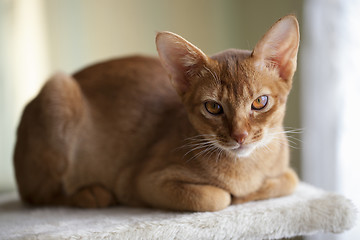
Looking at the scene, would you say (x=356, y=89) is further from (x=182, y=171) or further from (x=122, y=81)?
(x=122, y=81)

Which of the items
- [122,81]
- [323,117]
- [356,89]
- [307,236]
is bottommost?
[307,236]

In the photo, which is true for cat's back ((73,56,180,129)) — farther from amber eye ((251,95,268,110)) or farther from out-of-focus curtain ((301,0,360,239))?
out-of-focus curtain ((301,0,360,239))

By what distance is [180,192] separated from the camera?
1552mm

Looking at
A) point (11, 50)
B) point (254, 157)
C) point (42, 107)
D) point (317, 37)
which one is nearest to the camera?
point (254, 157)

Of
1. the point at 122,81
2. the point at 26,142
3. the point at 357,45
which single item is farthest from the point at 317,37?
the point at 26,142

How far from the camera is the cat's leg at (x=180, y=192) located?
59.0 inches

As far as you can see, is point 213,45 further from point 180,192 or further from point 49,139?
point 180,192

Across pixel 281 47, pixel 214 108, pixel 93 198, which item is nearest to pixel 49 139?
pixel 93 198

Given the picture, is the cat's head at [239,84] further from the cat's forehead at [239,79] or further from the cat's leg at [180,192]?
the cat's leg at [180,192]

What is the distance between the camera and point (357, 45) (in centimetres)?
199

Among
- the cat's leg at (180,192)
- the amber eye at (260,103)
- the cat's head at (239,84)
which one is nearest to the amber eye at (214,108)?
the cat's head at (239,84)

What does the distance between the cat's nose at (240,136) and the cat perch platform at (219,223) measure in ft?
0.88

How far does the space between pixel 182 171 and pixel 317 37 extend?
1.17m

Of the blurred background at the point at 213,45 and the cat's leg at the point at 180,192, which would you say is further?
the blurred background at the point at 213,45
